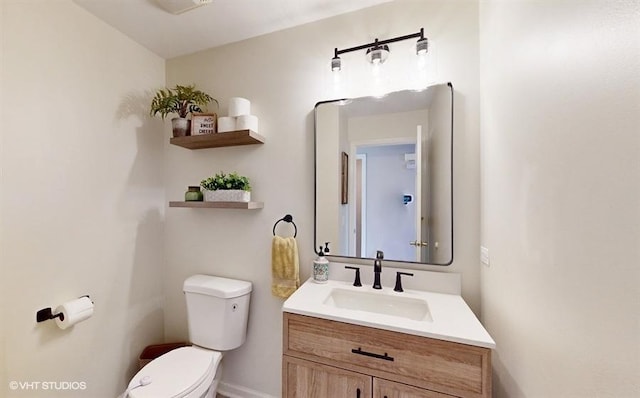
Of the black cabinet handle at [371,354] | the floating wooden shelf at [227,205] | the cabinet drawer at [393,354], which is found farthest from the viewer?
the floating wooden shelf at [227,205]

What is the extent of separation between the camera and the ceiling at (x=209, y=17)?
4.68ft

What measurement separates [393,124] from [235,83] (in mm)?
1186

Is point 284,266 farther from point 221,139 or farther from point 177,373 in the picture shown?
point 221,139

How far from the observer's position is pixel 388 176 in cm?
145

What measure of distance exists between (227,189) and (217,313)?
2.63ft

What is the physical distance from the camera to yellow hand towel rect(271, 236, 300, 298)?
151 centimetres

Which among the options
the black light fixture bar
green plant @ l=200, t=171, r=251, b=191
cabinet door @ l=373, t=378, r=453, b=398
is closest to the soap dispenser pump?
cabinet door @ l=373, t=378, r=453, b=398

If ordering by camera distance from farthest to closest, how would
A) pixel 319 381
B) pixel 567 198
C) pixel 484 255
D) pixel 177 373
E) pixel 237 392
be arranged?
pixel 237 392
pixel 177 373
pixel 484 255
pixel 319 381
pixel 567 198

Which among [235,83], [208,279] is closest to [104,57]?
[235,83]

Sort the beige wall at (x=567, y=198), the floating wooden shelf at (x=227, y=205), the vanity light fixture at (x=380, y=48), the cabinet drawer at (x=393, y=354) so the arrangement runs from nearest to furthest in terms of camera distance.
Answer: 1. the beige wall at (x=567, y=198)
2. the cabinet drawer at (x=393, y=354)
3. the vanity light fixture at (x=380, y=48)
4. the floating wooden shelf at (x=227, y=205)

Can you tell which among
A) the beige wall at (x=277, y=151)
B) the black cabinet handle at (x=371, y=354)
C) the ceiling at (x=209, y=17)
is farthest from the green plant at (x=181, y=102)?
the black cabinet handle at (x=371, y=354)

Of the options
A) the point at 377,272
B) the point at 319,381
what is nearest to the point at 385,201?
the point at 377,272

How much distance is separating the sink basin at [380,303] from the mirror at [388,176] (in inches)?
8.9

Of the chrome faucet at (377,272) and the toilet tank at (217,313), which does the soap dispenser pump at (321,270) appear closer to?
the chrome faucet at (377,272)
